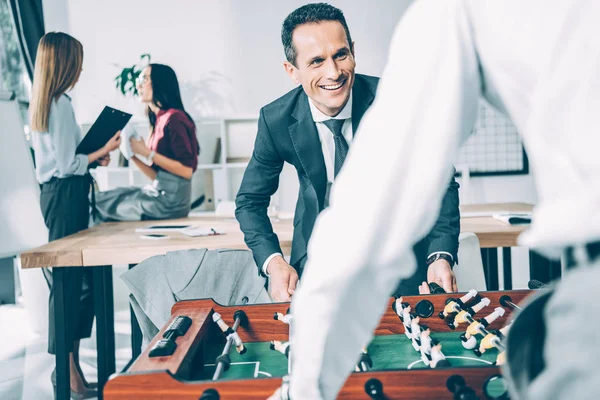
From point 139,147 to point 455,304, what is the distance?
94.5 inches

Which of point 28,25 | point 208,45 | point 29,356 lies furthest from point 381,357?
point 28,25

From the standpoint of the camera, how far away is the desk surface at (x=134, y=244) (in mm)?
2213

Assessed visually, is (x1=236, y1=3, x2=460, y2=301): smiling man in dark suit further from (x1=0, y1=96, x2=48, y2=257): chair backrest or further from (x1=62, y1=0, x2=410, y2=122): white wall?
(x1=62, y1=0, x2=410, y2=122): white wall

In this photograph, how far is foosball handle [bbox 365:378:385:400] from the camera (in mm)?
894

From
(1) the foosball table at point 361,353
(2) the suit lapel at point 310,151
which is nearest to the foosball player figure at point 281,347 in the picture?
(1) the foosball table at point 361,353

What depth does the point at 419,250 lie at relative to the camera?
1866 millimetres

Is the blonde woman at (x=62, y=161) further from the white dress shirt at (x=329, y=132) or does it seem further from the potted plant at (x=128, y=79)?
the potted plant at (x=128, y=79)

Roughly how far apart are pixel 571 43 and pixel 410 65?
155 mm

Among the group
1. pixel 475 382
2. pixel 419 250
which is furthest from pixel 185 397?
pixel 419 250

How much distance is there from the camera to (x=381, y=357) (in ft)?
3.78

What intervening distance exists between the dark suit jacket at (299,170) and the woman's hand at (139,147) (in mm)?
1376

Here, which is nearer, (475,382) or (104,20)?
(475,382)

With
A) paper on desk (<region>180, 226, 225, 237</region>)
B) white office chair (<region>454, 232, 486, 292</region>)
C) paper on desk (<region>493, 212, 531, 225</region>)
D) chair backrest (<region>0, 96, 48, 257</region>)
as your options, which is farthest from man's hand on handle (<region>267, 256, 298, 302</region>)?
chair backrest (<region>0, 96, 48, 257</region>)

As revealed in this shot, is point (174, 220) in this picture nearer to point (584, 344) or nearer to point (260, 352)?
point (260, 352)
